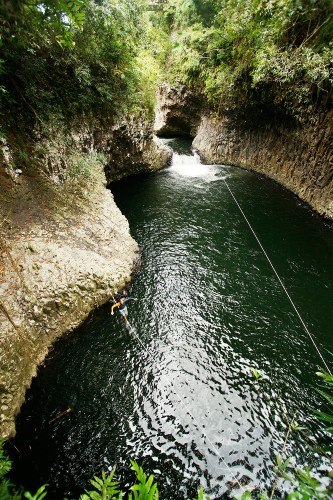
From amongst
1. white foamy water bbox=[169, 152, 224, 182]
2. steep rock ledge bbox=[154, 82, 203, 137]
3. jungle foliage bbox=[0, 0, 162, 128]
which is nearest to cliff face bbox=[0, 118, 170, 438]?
jungle foliage bbox=[0, 0, 162, 128]

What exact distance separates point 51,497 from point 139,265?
6192 millimetres

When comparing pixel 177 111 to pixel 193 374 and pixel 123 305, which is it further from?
pixel 193 374

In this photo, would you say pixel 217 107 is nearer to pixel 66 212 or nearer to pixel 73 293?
pixel 66 212

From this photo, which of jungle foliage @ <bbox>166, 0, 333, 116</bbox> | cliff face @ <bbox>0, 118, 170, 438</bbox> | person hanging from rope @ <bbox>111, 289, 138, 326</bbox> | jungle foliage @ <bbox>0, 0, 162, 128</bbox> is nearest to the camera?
cliff face @ <bbox>0, 118, 170, 438</bbox>

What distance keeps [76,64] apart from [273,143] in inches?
428

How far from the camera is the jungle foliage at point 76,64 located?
679 cm

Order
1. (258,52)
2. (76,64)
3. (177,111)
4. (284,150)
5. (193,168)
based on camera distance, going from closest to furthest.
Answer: (76,64)
(258,52)
(284,150)
(193,168)
(177,111)

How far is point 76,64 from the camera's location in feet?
29.7

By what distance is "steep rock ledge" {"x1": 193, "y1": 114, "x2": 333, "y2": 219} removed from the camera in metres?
11.3

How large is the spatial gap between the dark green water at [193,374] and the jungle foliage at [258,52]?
6641 millimetres

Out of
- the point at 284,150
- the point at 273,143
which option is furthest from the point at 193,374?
the point at 273,143

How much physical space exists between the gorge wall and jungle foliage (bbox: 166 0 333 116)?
0.97 meters

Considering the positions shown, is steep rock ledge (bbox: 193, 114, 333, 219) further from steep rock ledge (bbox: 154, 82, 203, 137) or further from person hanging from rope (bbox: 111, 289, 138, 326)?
person hanging from rope (bbox: 111, 289, 138, 326)

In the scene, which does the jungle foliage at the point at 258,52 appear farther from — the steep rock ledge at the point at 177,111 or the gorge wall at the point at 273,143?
the steep rock ledge at the point at 177,111
